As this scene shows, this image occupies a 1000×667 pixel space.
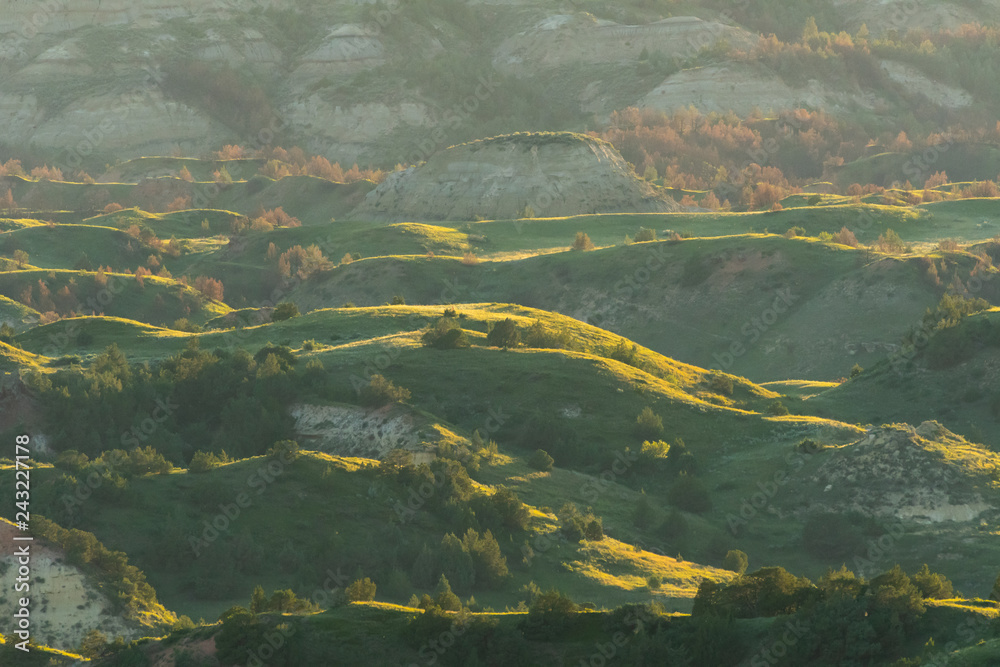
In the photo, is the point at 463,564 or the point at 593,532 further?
the point at 593,532

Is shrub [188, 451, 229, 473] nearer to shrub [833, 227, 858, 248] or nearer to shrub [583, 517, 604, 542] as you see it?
shrub [583, 517, 604, 542]

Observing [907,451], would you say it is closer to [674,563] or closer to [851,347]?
[674,563]

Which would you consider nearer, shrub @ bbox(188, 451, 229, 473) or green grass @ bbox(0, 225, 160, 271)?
shrub @ bbox(188, 451, 229, 473)

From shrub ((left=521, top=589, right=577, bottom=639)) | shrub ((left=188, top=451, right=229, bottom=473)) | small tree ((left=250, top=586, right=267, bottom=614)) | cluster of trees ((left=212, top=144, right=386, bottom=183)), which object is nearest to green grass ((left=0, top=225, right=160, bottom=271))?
cluster of trees ((left=212, top=144, right=386, bottom=183))

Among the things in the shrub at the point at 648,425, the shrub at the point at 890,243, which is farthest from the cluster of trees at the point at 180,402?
the shrub at the point at 890,243

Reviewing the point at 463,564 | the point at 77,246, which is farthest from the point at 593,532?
the point at 77,246

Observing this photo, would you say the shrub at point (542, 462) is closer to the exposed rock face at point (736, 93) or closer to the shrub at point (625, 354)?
the shrub at point (625, 354)

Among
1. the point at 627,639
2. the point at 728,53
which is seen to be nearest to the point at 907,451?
the point at 627,639

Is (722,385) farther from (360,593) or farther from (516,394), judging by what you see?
(360,593)
